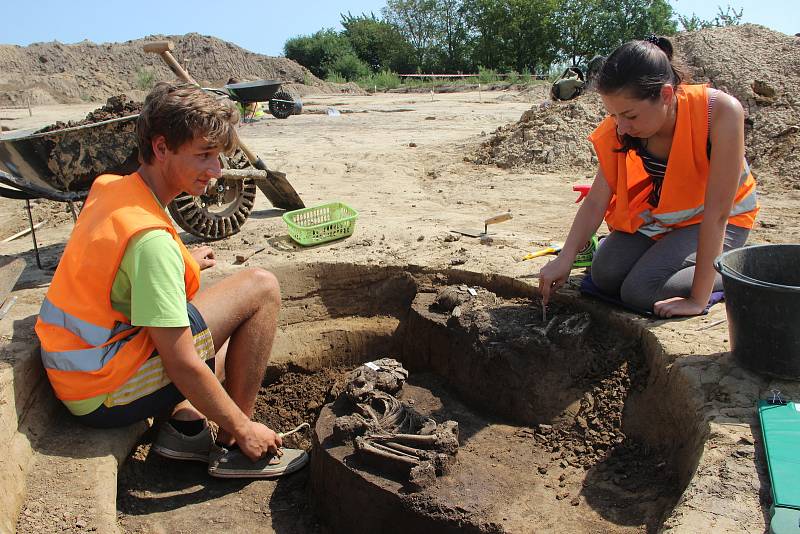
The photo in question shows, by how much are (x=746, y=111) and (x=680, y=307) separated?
4.73 meters

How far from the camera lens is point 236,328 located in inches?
111

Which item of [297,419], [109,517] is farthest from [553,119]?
[109,517]

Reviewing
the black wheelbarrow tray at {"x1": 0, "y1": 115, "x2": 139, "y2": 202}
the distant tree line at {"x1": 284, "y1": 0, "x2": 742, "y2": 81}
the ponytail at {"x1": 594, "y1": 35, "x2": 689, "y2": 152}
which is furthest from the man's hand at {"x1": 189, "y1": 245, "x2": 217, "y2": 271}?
the distant tree line at {"x1": 284, "y1": 0, "x2": 742, "y2": 81}

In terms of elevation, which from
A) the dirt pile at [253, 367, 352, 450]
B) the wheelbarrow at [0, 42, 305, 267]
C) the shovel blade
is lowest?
the dirt pile at [253, 367, 352, 450]

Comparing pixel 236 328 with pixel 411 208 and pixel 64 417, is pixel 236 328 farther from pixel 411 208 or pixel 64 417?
pixel 411 208

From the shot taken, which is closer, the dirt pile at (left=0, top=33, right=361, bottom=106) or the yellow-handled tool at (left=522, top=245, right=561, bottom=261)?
the yellow-handled tool at (left=522, top=245, right=561, bottom=261)

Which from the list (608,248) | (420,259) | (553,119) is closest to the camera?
(608,248)

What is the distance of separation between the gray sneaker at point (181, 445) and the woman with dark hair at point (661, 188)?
5.52 feet

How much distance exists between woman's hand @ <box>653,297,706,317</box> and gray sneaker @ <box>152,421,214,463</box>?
2.12 meters

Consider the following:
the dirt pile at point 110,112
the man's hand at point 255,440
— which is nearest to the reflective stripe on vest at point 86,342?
the man's hand at point 255,440

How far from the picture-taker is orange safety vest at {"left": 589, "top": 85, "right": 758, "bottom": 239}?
9.61 ft

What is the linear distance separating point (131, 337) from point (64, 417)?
0.54m

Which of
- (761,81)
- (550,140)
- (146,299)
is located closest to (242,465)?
(146,299)

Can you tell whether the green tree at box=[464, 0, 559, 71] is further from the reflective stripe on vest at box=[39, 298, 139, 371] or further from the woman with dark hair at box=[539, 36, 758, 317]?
the reflective stripe on vest at box=[39, 298, 139, 371]
